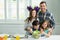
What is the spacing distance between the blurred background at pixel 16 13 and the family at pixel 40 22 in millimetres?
764

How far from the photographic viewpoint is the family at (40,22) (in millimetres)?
1321

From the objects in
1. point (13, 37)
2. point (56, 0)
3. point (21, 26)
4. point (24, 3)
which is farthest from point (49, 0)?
point (13, 37)

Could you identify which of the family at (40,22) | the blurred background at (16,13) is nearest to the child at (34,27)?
the family at (40,22)

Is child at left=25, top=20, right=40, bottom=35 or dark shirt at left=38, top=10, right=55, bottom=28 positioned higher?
dark shirt at left=38, top=10, right=55, bottom=28

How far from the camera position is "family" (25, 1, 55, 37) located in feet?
4.33

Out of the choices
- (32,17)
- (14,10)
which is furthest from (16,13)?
(32,17)

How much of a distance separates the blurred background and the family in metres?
0.76

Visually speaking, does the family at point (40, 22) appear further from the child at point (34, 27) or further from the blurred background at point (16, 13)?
the blurred background at point (16, 13)

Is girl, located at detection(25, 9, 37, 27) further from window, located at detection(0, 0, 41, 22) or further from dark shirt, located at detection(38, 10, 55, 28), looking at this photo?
window, located at detection(0, 0, 41, 22)

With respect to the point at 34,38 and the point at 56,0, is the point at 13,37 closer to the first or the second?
the point at 34,38

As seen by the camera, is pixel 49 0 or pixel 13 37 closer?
pixel 13 37

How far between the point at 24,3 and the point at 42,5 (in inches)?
33.5

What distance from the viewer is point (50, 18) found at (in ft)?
4.41

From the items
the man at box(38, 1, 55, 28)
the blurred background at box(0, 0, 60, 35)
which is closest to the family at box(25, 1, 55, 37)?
the man at box(38, 1, 55, 28)
